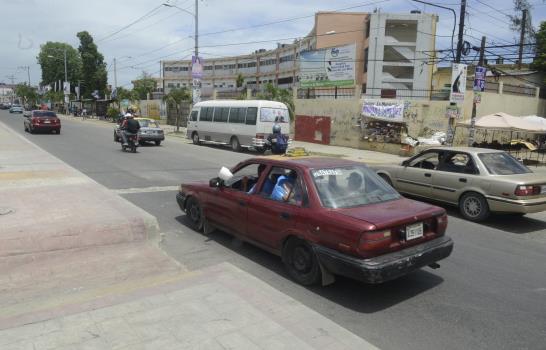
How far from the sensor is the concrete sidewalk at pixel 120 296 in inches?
142

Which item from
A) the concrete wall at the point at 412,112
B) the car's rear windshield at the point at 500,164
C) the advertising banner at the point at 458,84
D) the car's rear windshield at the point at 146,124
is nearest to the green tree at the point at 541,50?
the concrete wall at the point at 412,112

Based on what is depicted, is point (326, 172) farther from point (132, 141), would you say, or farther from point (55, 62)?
point (55, 62)

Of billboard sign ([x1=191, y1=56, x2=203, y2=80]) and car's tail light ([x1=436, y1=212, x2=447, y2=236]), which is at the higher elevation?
billboard sign ([x1=191, y1=56, x2=203, y2=80])

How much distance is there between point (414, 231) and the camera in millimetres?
4770

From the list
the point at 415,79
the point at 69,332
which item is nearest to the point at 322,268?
the point at 69,332

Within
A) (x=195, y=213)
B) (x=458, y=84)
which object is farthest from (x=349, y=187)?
(x=458, y=84)

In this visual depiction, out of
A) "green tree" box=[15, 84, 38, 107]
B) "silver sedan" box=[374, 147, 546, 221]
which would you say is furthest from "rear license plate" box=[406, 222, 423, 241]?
"green tree" box=[15, 84, 38, 107]

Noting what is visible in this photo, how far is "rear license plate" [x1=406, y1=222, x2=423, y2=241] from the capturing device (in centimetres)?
469

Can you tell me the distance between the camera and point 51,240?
19.9ft

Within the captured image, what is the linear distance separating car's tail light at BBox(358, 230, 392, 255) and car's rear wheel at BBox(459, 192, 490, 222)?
15.7 ft

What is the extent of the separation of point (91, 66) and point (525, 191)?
79693 millimetres

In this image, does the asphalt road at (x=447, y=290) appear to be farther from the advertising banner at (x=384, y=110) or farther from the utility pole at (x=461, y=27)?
the advertising banner at (x=384, y=110)

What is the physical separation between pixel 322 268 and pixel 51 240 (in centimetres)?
379

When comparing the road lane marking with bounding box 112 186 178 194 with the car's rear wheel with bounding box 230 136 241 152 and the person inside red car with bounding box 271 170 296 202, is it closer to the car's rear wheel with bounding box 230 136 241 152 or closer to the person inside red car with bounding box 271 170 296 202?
the person inside red car with bounding box 271 170 296 202
